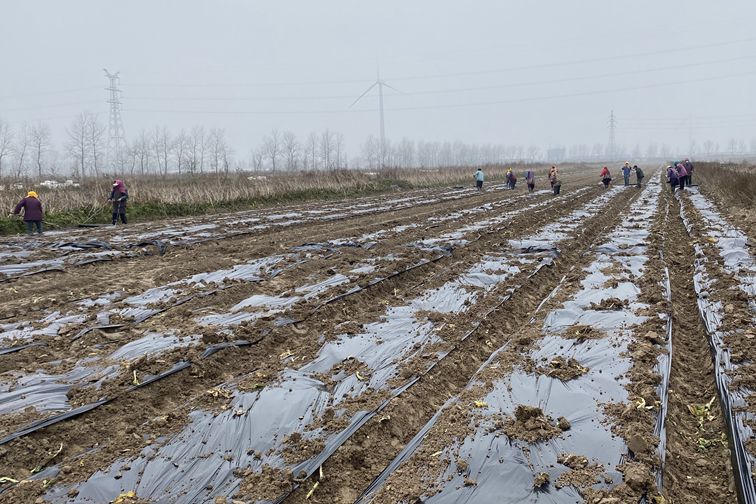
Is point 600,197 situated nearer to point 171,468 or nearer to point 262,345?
point 262,345

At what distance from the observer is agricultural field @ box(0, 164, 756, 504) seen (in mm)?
2920

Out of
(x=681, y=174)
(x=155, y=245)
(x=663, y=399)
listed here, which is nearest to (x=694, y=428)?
(x=663, y=399)

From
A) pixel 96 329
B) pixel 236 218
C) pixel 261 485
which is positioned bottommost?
pixel 261 485

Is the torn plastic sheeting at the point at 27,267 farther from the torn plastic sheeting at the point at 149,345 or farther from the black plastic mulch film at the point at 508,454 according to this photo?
the black plastic mulch film at the point at 508,454

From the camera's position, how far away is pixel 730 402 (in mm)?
A: 3625

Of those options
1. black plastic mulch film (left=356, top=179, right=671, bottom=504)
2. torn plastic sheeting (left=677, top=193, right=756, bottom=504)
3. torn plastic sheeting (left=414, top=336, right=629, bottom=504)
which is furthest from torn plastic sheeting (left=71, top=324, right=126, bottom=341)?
torn plastic sheeting (left=677, top=193, right=756, bottom=504)

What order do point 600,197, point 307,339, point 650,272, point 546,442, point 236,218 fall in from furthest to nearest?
point 600,197
point 236,218
point 650,272
point 307,339
point 546,442

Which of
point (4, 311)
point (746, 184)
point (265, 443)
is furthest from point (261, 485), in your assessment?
point (746, 184)

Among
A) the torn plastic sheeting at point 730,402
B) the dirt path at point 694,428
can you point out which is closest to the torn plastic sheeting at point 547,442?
the dirt path at point 694,428

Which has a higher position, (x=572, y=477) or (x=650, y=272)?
(x=650, y=272)

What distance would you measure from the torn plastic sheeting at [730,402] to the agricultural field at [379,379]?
0.01 m

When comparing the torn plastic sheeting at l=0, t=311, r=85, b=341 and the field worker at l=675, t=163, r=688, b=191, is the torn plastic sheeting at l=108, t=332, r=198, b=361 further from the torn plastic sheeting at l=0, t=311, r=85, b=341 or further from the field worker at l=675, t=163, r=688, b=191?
the field worker at l=675, t=163, r=688, b=191

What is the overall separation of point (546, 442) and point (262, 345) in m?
2.84

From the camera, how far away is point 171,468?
3.03 metres
